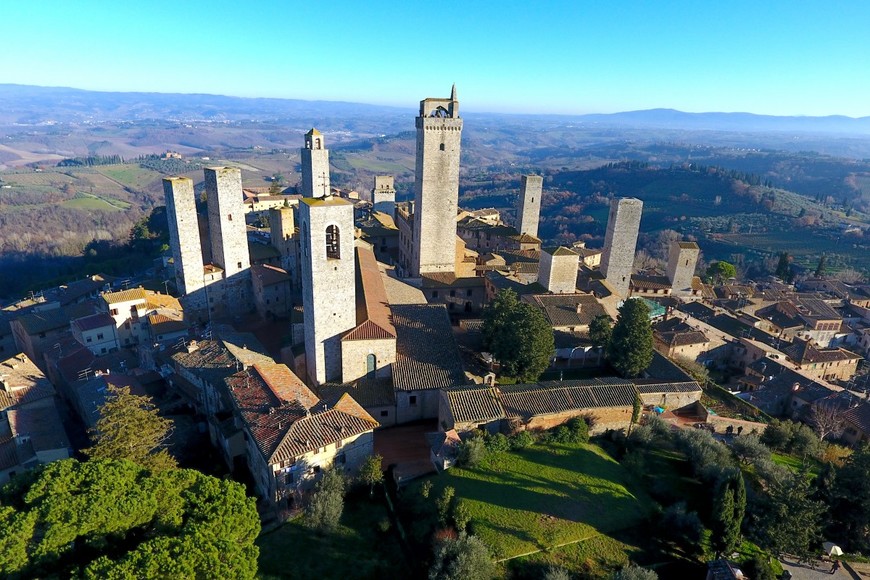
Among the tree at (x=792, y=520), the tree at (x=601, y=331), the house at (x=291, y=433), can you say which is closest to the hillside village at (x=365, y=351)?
the house at (x=291, y=433)

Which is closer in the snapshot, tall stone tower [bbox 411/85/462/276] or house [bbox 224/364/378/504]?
house [bbox 224/364/378/504]

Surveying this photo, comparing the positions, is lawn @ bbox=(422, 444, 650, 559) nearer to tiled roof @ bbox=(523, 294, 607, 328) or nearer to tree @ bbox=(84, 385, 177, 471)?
tree @ bbox=(84, 385, 177, 471)

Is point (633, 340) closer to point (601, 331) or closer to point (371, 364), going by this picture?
point (601, 331)

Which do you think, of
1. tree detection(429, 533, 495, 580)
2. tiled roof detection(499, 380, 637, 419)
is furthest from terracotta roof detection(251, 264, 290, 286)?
tree detection(429, 533, 495, 580)

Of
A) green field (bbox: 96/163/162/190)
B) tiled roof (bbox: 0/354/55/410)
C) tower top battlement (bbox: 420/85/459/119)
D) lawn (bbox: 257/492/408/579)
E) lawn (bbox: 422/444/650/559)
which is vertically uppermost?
tower top battlement (bbox: 420/85/459/119)

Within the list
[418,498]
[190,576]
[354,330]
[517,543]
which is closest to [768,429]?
[517,543]

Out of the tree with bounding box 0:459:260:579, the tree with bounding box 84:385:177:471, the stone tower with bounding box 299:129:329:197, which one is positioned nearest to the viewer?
the tree with bounding box 0:459:260:579

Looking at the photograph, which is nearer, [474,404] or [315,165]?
[474,404]

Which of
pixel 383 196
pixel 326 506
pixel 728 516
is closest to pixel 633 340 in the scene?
pixel 728 516
